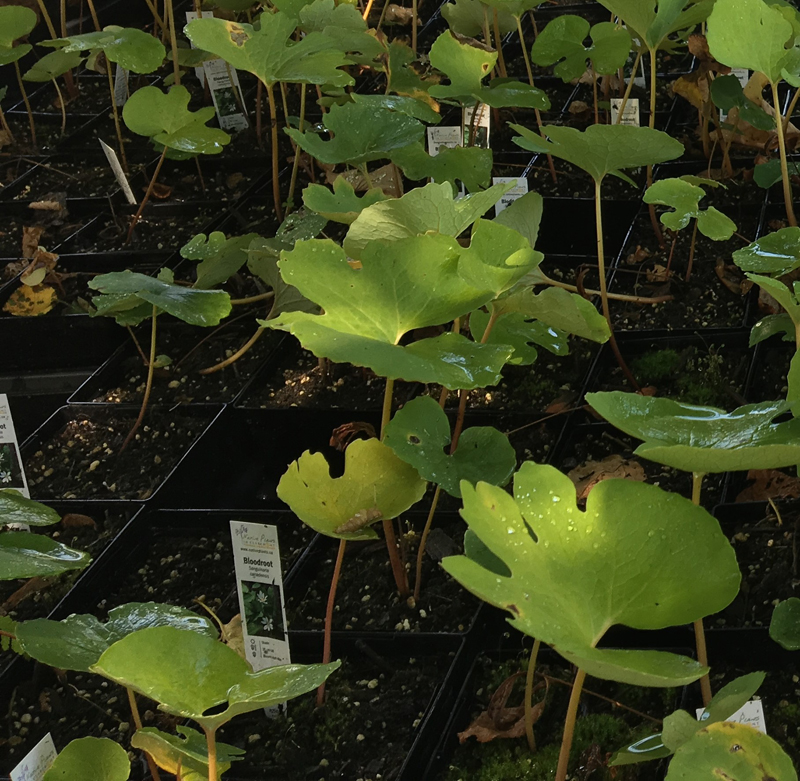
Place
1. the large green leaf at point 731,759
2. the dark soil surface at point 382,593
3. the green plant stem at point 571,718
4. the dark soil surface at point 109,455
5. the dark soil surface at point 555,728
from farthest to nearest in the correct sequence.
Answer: the dark soil surface at point 109,455 → the dark soil surface at point 382,593 → the dark soil surface at point 555,728 → the green plant stem at point 571,718 → the large green leaf at point 731,759

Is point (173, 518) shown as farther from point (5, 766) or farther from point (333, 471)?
point (5, 766)

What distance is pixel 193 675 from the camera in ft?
2.64

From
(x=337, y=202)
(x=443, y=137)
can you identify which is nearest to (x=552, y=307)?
(x=337, y=202)

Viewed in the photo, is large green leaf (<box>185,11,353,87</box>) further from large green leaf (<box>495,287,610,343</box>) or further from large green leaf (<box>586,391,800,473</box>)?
large green leaf (<box>586,391,800,473</box>)

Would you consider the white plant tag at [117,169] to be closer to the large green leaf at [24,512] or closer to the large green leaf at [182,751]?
the large green leaf at [24,512]

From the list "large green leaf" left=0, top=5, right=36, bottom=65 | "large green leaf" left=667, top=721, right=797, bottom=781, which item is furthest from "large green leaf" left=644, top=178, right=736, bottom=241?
"large green leaf" left=0, top=5, right=36, bottom=65

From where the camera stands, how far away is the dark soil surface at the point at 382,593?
1.41 meters

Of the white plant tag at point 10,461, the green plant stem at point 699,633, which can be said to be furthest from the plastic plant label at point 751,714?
the white plant tag at point 10,461

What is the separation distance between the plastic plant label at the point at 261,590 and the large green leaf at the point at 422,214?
0.39 metres

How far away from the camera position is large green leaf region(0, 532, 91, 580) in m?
0.99

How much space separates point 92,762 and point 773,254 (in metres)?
1.22

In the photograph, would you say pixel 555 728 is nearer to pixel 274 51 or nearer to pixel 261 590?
pixel 261 590

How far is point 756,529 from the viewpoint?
146 cm

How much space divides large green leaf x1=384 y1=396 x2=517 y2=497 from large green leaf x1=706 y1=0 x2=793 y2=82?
2.60ft
